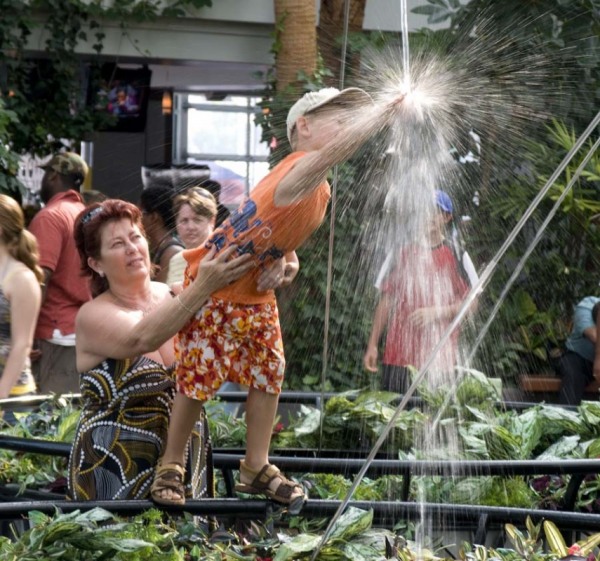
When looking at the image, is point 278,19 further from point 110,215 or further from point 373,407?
point 110,215

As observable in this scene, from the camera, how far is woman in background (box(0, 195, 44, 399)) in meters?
5.91

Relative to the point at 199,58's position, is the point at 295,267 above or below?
below

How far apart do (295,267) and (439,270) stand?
2.23 m

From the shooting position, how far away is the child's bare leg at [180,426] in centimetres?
365

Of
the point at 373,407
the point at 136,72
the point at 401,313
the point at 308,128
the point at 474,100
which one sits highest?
the point at 136,72

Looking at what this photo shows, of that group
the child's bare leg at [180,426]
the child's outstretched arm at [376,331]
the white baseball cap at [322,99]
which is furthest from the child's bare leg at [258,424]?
the child's outstretched arm at [376,331]

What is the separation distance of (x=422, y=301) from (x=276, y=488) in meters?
2.73

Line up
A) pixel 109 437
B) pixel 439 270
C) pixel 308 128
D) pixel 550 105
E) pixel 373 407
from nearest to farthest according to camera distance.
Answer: pixel 308 128, pixel 109 437, pixel 373 407, pixel 439 270, pixel 550 105

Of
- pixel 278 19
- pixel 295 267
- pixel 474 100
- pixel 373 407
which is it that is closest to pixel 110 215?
pixel 295 267

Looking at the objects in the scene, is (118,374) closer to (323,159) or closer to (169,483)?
(169,483)

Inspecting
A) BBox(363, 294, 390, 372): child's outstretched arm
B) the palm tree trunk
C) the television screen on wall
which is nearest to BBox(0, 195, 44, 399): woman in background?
Result: BBox(363, 294, 390, 372): child's outstretched arm

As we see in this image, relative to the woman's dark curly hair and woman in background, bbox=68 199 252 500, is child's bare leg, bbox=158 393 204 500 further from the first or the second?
the woman's dark curly hair

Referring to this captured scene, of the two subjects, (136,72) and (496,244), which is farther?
(136,72)

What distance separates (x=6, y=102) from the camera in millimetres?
9891
